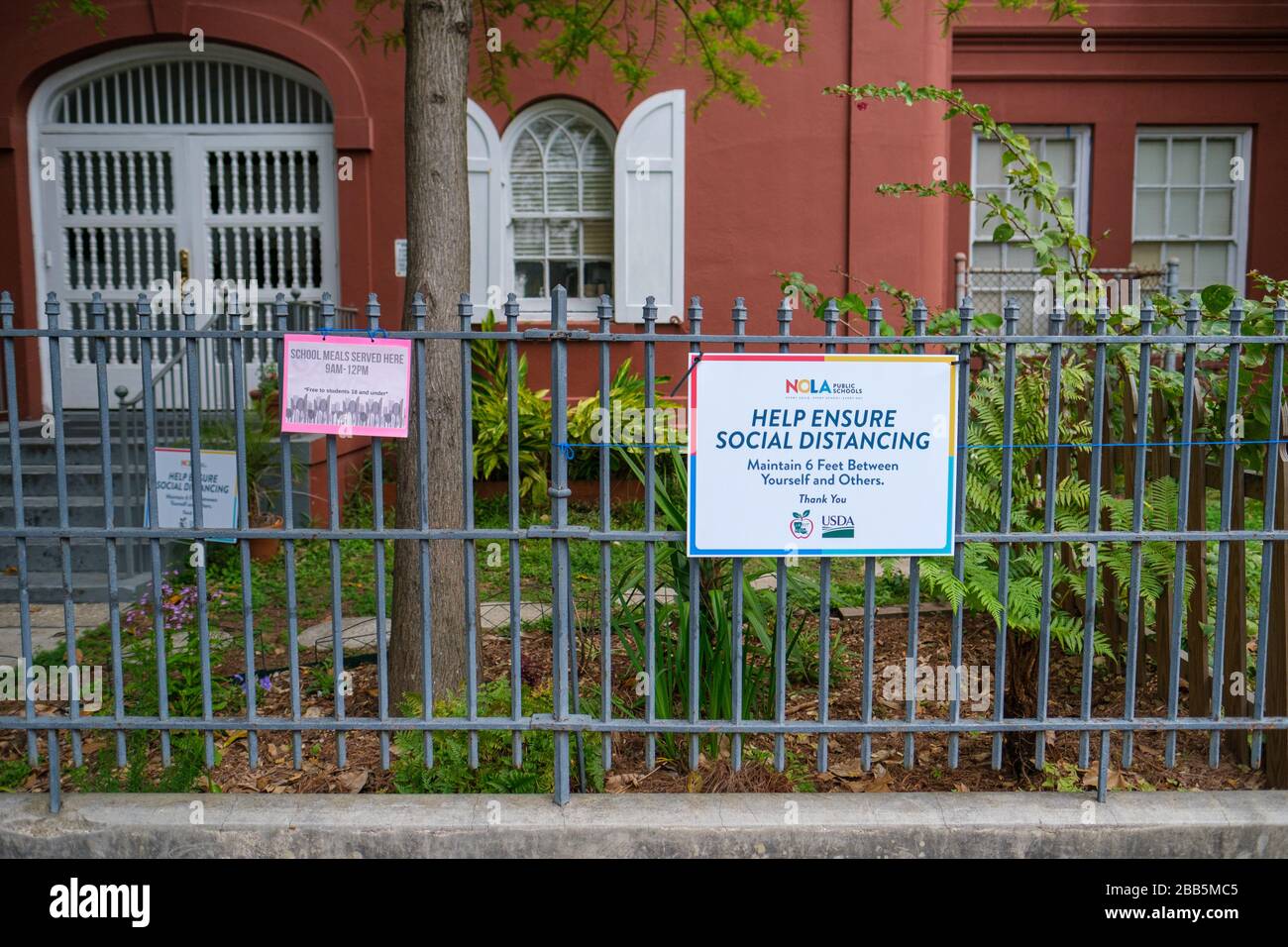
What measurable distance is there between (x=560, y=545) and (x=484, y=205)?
684cm

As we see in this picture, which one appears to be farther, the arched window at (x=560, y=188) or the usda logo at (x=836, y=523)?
the arched window at (x=560, y=188)

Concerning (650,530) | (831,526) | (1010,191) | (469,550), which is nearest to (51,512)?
(469,550)

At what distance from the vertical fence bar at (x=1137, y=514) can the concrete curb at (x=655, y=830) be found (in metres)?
0.34

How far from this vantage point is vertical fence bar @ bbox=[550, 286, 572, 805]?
3781 millimetres

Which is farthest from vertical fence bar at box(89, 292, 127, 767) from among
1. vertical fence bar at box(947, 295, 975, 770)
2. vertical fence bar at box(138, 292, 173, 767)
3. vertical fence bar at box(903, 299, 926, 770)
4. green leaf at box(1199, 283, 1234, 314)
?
green leaf at box(1199, 283, 1234, 314)

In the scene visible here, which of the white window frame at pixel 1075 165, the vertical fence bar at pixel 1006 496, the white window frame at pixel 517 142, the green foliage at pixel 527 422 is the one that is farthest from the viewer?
the white window frame at pixel 1075 165

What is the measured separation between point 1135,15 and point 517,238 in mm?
6676

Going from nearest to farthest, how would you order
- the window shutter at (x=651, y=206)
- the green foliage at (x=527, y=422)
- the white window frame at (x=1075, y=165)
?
the green foliage at (x=527, y=422), the window shutter at (x=651, y=206), the white window frame at (x=1075, y=165)

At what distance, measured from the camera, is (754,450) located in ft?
12.4

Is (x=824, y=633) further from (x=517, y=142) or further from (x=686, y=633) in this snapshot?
(x=517, y=142)

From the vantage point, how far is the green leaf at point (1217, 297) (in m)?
4.19

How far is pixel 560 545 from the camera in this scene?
152 inches

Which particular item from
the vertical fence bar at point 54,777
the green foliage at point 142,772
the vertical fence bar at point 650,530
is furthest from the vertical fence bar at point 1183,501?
the vertical fence bar at point 54,777

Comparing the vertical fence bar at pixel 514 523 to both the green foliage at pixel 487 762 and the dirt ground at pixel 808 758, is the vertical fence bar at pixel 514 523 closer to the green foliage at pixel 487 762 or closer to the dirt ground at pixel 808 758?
the green foliage at pixel 487 762
